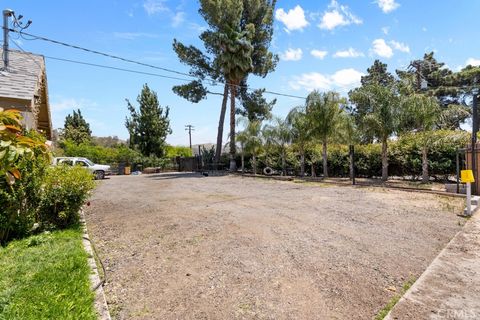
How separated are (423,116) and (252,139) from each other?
10.3 m

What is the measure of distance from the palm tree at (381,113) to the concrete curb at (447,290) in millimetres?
9547

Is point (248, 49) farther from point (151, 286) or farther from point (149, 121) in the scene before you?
point (151, 286)

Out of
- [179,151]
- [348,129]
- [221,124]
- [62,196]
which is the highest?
[221,124]

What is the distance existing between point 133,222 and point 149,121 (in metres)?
24.3

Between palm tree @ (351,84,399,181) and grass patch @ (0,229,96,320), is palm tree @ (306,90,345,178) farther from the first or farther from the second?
grass patch @ (0,229,96,320)

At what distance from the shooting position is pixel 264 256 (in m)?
4.10

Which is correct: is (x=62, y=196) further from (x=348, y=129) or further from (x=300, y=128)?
(x=348, y=129)

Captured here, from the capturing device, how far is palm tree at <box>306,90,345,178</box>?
15602 millimetres

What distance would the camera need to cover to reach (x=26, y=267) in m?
3.40

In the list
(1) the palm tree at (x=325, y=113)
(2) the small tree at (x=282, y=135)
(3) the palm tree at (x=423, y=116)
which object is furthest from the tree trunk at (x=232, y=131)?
(3) the palm tree at (x=423, y=116)

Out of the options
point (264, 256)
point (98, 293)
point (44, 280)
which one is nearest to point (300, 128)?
point (264, 256)

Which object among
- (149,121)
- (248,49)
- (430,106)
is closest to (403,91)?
(430,106)

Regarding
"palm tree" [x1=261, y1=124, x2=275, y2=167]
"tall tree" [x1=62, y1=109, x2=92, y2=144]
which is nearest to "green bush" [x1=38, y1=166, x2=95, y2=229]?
"palm tree" [x1=261, y1=124, x2=275, y2=167]

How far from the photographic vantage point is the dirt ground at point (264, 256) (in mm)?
2875
